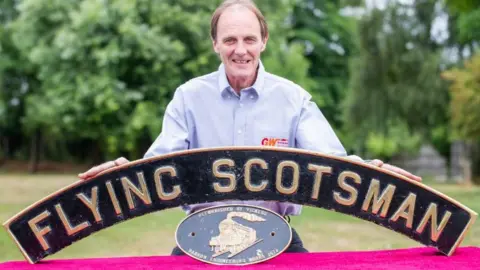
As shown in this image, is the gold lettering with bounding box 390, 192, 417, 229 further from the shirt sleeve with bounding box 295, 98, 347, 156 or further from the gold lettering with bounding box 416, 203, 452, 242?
the shirt sleeve with bounding box 295, 98, 347, 156

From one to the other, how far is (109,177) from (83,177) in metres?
0.08

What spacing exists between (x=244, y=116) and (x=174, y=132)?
0.84 ft

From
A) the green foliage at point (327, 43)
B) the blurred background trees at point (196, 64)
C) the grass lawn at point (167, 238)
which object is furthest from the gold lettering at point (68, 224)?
the green foliage at point (327, 43)

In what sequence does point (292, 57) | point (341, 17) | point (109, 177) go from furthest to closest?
point (341, 17) < point (292, 57) < point (109, 177)

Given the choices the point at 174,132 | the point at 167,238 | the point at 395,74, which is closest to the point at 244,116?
the point at 174,132

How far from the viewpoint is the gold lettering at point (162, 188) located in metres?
2.41

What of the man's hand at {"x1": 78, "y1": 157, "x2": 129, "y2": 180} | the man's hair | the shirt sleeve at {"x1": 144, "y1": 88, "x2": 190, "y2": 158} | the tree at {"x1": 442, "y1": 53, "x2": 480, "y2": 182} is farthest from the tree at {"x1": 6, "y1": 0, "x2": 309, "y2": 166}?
the man's hand at {"x1": 78, "y1": 157, "x2": 129, "y2": 180}

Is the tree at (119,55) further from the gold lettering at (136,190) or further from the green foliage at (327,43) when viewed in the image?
the gold lettering at (136,190)

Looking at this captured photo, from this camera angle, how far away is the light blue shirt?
9.00 feet

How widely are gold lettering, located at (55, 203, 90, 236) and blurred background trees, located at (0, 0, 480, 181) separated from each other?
45.9ft

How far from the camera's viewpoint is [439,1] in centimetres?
2736

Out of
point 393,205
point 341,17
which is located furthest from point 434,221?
point 341,17

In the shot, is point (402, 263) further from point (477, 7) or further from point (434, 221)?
point (477, 7)

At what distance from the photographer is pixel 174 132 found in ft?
9.01
